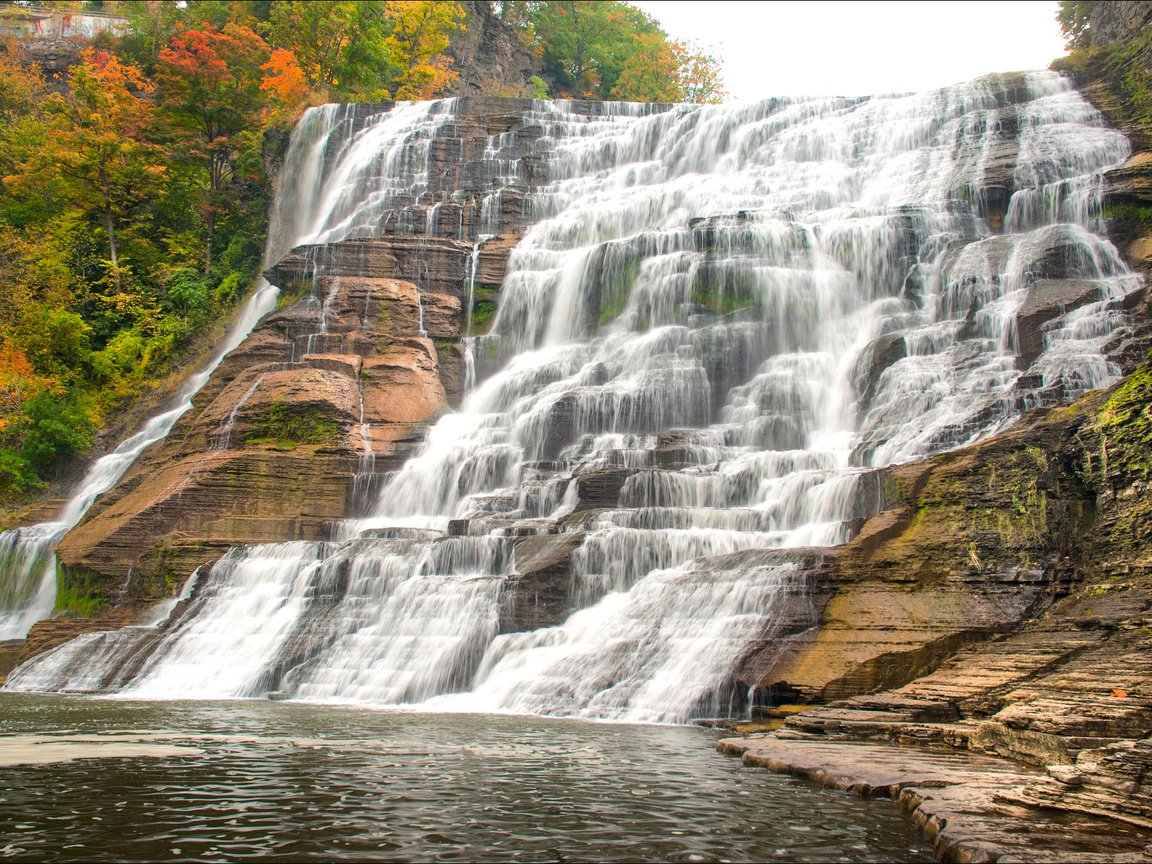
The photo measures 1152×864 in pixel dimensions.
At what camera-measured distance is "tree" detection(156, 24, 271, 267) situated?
48.1m

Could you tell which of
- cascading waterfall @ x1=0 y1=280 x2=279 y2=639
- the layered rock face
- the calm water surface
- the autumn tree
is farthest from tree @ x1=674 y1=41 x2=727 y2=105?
the calm water surface

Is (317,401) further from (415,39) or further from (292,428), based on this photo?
(415,39)

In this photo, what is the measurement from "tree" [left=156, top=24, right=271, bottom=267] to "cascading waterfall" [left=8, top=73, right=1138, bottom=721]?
4.32 metres

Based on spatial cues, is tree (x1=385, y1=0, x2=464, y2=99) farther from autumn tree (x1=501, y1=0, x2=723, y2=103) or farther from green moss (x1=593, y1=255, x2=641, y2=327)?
green moss (x1=593, y1=255, x2=641, y2=327)

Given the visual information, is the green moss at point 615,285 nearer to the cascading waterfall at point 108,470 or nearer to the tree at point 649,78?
the cascading waterfall at point 108,470

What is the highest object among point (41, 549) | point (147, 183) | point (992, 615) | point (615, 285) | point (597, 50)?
point (597, 50)

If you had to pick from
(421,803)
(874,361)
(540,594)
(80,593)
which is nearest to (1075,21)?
(874,361)

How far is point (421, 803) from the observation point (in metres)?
7.56

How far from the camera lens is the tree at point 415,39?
5459 centimetres

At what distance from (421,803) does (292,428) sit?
23.3 metres

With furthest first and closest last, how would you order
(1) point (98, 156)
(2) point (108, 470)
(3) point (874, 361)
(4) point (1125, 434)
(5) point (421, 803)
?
1. (1) point (98, 156)
2. (2) point (108, 470)
3. (3) point (874, 361)
4. (4) point (1125, 434)
5. (5) point (421, 803)

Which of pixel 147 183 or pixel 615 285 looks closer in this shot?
pixel 615 285

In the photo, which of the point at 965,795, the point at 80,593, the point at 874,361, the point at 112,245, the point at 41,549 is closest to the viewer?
the point at 965,795

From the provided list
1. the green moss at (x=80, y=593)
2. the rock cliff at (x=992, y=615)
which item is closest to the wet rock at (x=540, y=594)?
the rock cliff at (x=992, y=615)
